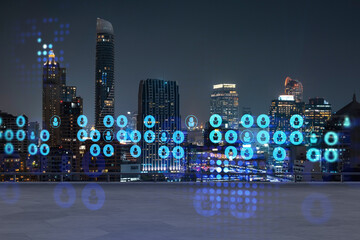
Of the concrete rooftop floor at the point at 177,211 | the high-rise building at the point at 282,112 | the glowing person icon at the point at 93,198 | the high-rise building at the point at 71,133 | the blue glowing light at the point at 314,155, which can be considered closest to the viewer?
the concrete rooftop floor at the point at 177,211

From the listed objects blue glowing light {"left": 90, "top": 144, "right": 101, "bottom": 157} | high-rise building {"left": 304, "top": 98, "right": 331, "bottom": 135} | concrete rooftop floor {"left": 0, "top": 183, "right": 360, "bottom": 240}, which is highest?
high-rise building {"left": 304, "top": 98, "right": 331, "bottom": 135}

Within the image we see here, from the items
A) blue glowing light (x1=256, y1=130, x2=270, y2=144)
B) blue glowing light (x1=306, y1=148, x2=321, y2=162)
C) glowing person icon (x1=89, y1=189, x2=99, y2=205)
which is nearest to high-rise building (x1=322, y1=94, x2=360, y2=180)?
blue glowing light (x1=306, y1=148, x2=321, y2=162)

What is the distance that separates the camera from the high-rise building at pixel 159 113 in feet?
398

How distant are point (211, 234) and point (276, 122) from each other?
5974 inches

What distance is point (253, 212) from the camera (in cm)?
1341

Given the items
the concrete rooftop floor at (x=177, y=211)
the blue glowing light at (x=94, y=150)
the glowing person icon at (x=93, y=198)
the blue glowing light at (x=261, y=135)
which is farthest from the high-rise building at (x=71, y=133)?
the glowing person icon at (x=93, y=198)

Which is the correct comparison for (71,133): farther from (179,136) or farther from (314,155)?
(179,136)

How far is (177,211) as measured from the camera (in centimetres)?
1370

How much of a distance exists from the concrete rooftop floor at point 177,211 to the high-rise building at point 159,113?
8935 centimetres

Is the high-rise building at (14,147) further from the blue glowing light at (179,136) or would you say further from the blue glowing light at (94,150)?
the blue glowing light at (179,136)

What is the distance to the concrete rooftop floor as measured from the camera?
10305mm

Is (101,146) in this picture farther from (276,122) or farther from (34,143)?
(276,122)

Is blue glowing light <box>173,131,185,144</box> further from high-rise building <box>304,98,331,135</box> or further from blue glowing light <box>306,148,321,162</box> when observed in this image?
high-rise building <box>304,98,331,135</box>

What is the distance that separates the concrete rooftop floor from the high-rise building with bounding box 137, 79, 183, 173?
8935 cm
